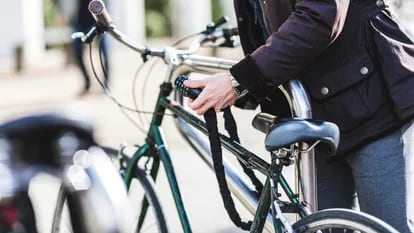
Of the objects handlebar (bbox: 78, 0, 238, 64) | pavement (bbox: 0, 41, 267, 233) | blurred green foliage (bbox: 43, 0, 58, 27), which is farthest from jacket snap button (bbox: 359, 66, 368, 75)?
blurred green foliage (bbox: 43, 0, 58, 27)

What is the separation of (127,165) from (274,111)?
0.89 meters

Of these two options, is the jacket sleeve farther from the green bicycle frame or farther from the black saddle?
the black saddle

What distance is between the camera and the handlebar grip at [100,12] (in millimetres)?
3479

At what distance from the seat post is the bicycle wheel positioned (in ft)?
0.56

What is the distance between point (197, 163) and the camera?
696 cm

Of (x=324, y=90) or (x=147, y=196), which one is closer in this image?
(x=324, y=90)

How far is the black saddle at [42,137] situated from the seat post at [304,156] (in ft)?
3.35

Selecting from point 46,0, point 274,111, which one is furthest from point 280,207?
point 46,0

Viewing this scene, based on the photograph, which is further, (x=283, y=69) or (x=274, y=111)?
(x=274, y=111)

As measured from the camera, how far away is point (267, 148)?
279 cm

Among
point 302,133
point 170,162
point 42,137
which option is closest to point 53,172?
point 42,137

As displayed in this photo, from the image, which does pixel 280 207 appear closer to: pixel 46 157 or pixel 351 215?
pixel 351 215

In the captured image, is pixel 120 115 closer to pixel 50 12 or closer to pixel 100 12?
pixel 100 12

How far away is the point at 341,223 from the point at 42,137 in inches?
40.9
